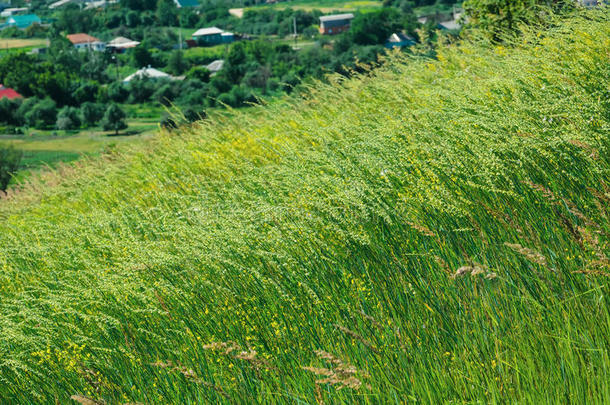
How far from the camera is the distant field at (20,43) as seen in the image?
173 meters

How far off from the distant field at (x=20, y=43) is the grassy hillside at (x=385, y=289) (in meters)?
192

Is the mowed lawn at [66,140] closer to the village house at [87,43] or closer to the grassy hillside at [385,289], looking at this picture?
the grassy hillside at [385,289]

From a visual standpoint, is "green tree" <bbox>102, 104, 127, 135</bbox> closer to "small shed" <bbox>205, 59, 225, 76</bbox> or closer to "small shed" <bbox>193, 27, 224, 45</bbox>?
"small shed" <bbox>205, 59, 225, 76</bbox>

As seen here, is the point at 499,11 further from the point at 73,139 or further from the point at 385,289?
the point at 73,139

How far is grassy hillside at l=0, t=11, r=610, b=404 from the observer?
213 cm

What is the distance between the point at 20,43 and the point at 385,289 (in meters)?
203

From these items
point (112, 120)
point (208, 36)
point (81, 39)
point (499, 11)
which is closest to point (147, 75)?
point (112, 120)

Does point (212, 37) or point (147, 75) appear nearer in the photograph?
point (147, 75)

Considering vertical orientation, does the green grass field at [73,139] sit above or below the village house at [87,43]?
below

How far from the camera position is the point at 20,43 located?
17788cm

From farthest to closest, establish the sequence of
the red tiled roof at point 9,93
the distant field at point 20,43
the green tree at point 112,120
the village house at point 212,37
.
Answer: the distant field at point 20,43 < the village house at point 212,37 < the red tiled roof at point 9,93 < the green tree at point 112,120

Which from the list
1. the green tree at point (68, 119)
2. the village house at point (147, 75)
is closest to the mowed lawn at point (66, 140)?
the green tree at point (68, 119)

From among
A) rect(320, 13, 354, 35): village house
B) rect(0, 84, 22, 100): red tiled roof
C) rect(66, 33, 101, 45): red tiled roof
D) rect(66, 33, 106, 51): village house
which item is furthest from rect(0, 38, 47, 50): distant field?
rect(320, 13, 354, 35): village house

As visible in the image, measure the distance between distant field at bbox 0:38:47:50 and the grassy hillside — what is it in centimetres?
19247
